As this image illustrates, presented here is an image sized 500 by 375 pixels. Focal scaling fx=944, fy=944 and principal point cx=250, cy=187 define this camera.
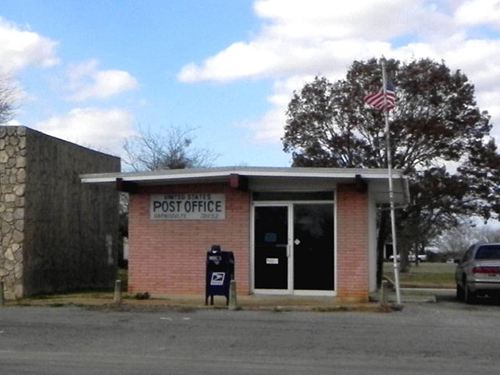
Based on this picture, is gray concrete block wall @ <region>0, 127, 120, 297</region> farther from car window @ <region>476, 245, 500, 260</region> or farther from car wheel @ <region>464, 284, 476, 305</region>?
car window @ <region>476, 245, 500, 260</region>

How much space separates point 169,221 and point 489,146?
25.6 metres

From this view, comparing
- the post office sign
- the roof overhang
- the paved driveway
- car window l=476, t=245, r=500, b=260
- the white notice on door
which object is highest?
the roof overhang

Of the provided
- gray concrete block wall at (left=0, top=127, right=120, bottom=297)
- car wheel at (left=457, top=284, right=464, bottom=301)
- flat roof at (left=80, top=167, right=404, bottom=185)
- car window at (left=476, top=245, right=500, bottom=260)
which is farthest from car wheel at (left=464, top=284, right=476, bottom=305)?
gray concrete block wall at (left=0, top=127, right=120, bottom=297)

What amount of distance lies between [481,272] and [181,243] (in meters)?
7.11

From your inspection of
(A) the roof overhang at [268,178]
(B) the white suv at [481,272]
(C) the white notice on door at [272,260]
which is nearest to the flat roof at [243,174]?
(A) the roof overhang at [268,178]

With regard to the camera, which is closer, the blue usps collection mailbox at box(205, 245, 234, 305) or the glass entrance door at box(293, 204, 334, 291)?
the blue usps collection mailbox at box(205, 245, 234, 305)

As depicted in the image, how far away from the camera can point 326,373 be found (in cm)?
1141

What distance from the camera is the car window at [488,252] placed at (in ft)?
74.6

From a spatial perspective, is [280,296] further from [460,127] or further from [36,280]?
[460,127]

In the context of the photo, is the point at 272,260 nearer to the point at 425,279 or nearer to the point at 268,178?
the point at 268,178

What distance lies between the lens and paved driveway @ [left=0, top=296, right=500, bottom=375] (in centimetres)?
1196

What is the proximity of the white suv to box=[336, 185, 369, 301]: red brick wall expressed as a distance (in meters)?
2.84

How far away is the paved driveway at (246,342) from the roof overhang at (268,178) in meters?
3.17

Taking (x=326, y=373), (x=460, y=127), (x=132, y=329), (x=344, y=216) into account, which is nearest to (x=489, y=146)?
(x=460, y=127)
